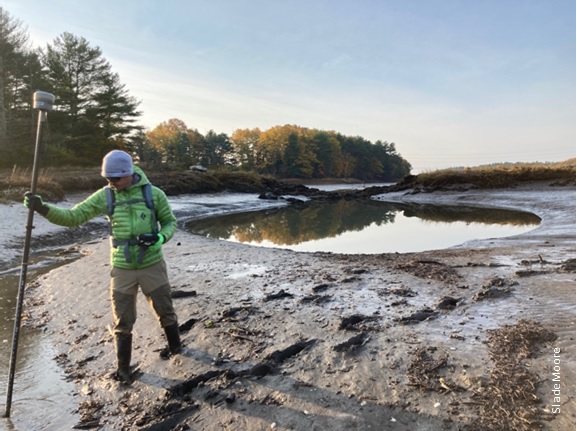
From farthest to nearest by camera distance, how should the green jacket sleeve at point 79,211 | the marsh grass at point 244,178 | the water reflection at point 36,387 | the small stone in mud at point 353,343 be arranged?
the marsh grass at point 244,178, the small stone in mud at point 353,343, the green jacket sleeve at point 79,211, the water reflection at point 36,387

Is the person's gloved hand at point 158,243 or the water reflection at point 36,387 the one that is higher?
the person's gloved hand at point 158,243

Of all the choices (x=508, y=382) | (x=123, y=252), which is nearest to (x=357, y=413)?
(x=508, y=382)

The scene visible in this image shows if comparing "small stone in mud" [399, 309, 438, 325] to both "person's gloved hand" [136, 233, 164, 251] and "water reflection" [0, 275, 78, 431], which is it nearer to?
"person's gloved hand" [136, 233, 164, 251]

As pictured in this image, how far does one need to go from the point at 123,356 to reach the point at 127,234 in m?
1.51

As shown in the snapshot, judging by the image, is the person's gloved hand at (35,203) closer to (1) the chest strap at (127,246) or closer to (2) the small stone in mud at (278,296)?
(1) the chest strap at (127,246)

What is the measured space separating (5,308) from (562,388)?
883 cm

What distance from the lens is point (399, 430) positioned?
3398mm

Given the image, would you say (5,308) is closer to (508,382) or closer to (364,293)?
(364,293)

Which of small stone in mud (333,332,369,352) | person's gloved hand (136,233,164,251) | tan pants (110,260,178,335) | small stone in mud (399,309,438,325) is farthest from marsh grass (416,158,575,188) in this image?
person's gloved hand (136,233,164,251)

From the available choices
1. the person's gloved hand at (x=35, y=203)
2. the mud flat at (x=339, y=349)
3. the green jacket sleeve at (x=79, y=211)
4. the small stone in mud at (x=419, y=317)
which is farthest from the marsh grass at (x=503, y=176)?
the person's gloved hand at (x=35, y=203)

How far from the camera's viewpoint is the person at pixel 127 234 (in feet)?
14.0

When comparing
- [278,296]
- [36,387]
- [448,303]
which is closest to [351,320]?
[278,296]

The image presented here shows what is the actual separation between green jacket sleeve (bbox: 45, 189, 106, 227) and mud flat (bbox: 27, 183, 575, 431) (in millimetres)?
1974

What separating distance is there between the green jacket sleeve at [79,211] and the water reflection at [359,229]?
1021cm
